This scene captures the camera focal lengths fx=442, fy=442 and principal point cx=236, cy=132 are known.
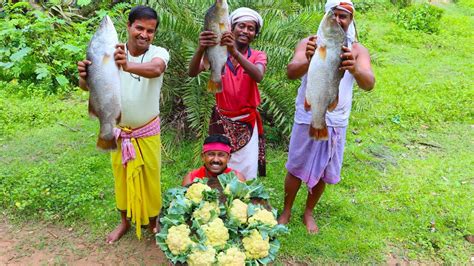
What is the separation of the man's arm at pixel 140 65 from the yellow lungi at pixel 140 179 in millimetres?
634

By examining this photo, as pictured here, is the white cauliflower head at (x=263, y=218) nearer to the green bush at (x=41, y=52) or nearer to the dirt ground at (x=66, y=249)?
the dirt ground at (x=66, y=249)

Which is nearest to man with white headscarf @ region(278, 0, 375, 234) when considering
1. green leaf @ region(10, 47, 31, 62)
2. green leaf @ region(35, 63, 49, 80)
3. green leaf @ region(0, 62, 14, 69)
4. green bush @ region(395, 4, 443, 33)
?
green leaf @ region(35, 63, 49, 80)

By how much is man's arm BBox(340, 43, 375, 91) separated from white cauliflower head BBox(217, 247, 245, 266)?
3.95 ft

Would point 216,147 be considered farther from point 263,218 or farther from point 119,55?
point 119,55

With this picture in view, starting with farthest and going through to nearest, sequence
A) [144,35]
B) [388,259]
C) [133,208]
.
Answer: [388,259] < [133,208] < [144,35]

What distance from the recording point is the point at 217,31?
2.80 meters

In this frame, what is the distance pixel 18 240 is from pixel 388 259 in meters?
3.15

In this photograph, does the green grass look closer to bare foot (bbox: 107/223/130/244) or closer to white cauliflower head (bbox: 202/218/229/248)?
bare foot (bbox: 107/223/130/244)

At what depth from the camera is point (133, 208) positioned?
339cm

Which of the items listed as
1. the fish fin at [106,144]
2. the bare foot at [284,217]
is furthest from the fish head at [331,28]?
the bare foot at [284,217]

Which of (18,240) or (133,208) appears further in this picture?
(18,240)

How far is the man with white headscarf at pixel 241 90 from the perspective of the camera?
10.4 ft

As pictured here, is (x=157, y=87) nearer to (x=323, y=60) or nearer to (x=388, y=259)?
(x=323, y=60)

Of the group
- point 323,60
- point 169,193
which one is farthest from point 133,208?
point 323,60
